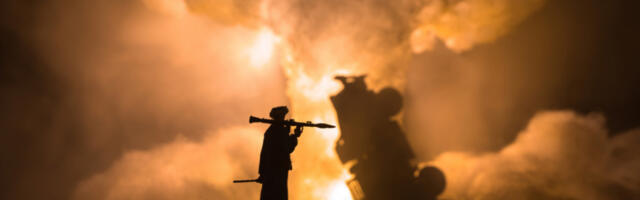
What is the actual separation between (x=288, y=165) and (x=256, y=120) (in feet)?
7.59

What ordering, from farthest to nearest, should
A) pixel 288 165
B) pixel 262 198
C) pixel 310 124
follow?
pixel 310 124 < pixel 288 165 < pixel 262 198

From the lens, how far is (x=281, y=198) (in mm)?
10422

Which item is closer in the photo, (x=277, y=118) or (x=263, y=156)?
(x=263, y=156)

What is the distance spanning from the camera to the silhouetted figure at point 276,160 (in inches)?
412

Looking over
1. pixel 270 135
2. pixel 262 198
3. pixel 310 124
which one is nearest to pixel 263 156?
pixel 270 135

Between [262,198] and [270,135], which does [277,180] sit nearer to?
[262,198]

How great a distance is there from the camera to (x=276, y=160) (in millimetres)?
10945

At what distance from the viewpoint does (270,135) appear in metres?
11.7

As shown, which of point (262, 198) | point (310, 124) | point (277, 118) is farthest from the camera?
point (310, 124)

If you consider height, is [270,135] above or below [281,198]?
above

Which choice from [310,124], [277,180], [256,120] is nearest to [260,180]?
[277,180]

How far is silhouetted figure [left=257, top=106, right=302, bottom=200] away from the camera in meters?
10.5

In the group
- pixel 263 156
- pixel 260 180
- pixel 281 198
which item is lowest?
pixel 281 198

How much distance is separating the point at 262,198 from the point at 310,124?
4.23 meters
